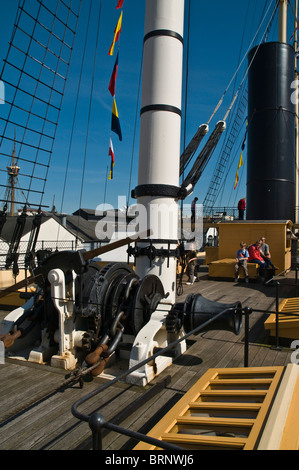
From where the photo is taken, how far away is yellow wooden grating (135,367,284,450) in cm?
202

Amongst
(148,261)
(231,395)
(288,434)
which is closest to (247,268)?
(148,261)

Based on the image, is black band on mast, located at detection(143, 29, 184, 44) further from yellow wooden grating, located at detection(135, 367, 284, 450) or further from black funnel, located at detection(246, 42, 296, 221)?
black funnel, located at detection(246, 42, 296, 221)

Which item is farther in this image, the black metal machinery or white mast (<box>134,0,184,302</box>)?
white mast (<box>134,0,184,302</box>)

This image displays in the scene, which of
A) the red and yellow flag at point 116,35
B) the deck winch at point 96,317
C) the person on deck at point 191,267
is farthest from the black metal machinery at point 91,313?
the person on deck at point 191,267

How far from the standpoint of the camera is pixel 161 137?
5.35 m

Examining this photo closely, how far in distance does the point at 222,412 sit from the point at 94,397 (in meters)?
1.32

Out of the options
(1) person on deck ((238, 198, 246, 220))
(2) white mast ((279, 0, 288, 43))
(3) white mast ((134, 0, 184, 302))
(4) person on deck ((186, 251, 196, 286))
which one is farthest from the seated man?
(2) white mast ((279, 0, 288, 43))

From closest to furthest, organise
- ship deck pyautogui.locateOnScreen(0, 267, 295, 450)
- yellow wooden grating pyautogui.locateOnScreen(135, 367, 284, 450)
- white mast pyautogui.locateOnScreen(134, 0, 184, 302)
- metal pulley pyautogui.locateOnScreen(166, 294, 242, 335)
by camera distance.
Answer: yellow wooden grating pyautogui.locateOnScreen(135, 367, 284, 450), ship deck pyautogui.locateOnScreen(0, 267, 295, 450), metal pulley pyautogui.locateOnScreen(166, 294, 242, 335), white mast pyautogui.locateOnScreen(134, 0, 184, 302)

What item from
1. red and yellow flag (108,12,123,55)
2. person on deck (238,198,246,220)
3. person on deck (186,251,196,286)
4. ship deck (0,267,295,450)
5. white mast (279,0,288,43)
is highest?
white mast (279,0,288,43)

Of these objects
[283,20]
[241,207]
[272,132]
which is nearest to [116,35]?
[272,132]

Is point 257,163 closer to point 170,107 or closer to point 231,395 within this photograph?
point 170,107

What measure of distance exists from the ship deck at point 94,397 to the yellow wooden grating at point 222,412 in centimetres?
38

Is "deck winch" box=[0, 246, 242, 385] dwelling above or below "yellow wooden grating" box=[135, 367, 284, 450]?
above

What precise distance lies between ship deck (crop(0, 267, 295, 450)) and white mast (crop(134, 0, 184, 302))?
1420 millimetres
